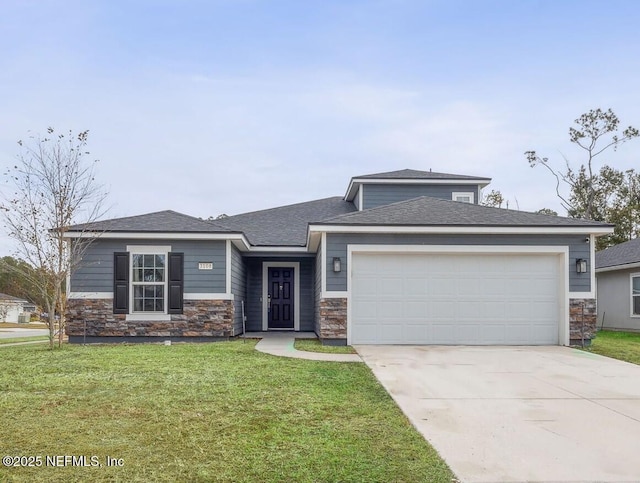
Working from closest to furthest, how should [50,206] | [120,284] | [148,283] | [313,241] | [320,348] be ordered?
[320,348]
[50,206]
[120,284]
[148,283]
[313,241]

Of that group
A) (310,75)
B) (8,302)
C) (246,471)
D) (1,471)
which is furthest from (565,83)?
(8,302)

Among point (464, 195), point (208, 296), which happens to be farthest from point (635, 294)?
point (208, 296)

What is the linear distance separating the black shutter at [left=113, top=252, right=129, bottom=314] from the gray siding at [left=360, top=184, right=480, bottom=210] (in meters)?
7.57

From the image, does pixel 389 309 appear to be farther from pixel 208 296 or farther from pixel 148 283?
pixel 148 283

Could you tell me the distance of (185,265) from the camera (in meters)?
11.6

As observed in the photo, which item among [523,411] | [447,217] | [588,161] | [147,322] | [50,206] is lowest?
[523,411]

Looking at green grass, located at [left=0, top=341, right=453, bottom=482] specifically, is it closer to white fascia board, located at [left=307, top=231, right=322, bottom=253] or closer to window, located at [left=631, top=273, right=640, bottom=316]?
white fascia board, located at [left=307, top=231, right=322, bottom=253]

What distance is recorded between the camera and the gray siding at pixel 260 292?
15031 mm

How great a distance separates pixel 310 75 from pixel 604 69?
8.01 meters

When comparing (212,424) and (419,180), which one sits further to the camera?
(419,180)

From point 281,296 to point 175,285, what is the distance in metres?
4.30

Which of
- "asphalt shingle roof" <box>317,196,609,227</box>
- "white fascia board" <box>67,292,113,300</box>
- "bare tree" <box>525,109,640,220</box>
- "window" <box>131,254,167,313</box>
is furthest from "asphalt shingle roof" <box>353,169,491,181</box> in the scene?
"bare tree" <box>525,109,640,220</box>

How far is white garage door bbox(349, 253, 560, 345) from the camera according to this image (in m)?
10.6

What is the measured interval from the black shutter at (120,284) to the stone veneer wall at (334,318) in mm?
4546
